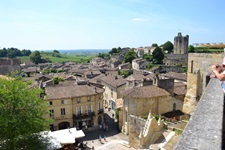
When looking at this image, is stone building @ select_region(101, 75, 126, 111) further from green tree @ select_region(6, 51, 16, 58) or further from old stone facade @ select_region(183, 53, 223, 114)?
green tree @ select_region(6, 51, 16, 58)

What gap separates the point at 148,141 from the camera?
20.2m

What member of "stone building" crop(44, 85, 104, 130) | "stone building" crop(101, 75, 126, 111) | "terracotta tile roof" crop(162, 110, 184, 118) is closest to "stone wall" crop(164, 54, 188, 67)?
"stone building" crop(101, 75, 126, 111)

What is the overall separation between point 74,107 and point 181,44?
71.1 metres

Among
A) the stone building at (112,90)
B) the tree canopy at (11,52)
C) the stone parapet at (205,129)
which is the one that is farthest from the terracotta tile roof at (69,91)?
the tree canopy at (11,52)

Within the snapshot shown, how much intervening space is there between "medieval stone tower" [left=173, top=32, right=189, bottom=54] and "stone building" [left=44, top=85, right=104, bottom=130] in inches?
2605

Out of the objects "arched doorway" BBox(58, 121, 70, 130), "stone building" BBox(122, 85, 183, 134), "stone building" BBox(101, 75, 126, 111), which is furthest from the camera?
"stone building" BBox(101, 75, 126, 111)

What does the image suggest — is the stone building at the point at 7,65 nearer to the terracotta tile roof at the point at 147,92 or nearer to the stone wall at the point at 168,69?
the stone wall at the point at 168,69

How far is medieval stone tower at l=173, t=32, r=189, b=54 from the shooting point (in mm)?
90619

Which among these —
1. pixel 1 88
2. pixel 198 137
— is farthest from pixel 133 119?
pixel 198 137

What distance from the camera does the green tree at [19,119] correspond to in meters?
15.3

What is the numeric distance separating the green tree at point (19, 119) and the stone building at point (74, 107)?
577 inches

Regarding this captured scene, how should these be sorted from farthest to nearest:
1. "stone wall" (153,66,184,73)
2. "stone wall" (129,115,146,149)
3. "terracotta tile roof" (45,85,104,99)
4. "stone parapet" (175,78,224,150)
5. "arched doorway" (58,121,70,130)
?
"stone wall" (153,66,184,73)
"arched doorway" (58,121,70,130)
"terracotta tile roof" (45,85,104,99)
"stone wall" (129,115,146,149)
"stone parapet" (175,78,224,150)

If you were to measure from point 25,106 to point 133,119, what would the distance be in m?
12.8

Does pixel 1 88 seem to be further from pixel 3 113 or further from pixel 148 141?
pixel 148 141
